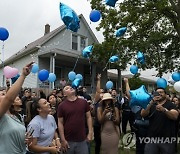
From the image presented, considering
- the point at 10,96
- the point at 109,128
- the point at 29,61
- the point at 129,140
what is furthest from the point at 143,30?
the point at 10,96

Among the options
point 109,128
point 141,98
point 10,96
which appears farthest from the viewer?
point 109,128

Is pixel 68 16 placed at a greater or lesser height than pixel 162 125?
greater

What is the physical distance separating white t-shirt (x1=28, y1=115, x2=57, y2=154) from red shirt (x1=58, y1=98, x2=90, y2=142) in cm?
85

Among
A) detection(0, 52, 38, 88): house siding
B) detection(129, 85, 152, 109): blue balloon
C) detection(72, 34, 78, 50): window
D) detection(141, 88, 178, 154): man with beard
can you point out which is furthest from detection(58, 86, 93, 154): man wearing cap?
detection(72, 34, 78, 50): window

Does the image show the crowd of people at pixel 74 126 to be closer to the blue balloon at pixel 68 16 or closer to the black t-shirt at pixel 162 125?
the black t-shirt at pixel 162 125

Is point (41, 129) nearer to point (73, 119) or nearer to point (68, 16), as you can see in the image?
point (73, 119)

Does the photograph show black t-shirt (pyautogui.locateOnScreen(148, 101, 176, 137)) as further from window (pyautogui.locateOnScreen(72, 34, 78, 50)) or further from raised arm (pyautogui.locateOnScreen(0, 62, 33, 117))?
window (pyautogui.locateOnScreen(72, 34, 78, 50))

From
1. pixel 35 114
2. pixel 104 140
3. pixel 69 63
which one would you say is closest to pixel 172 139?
pixel 104 140

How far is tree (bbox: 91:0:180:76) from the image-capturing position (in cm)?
1805

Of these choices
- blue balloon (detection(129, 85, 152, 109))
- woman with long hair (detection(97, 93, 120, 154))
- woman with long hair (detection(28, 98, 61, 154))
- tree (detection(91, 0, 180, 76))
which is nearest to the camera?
woman with long hair (detection(28, 98, 61, 154))

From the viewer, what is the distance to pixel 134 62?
59.4 ft

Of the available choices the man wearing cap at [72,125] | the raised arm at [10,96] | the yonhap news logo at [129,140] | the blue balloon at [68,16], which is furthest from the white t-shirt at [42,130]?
the yonhap news logo at [129,140]

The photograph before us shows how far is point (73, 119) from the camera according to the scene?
18.2 ft

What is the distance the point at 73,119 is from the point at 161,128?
1515mm
